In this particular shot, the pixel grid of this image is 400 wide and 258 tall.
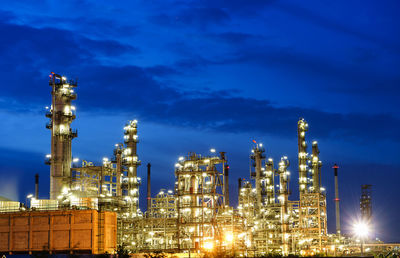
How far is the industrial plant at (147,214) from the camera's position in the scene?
50.8 m

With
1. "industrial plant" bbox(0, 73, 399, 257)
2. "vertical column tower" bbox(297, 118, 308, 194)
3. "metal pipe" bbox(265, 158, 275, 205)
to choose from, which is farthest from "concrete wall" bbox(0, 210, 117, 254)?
"metal pipe" bbox(265, 158, 275, 205)

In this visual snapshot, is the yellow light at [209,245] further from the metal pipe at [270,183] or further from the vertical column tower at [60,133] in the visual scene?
the metal pipe at [270,183]

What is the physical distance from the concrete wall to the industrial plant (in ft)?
0.30

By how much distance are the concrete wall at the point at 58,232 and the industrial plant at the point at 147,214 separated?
9cm

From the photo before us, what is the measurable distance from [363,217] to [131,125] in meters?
54.8

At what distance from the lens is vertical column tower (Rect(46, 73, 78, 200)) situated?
70.3 m

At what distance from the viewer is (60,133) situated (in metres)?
71.0

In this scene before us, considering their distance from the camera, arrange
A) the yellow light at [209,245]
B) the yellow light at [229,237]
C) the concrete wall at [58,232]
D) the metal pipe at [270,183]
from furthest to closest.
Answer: the metal pipe at [270,183] < the yellow light at [229,237] < the yellow light at [209,245] < the concrete wall at [58,232]

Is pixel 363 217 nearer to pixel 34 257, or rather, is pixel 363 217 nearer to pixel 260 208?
pixel 260 208

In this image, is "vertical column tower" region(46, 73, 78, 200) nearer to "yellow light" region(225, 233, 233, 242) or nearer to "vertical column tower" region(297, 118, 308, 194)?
"yellow light" region(225, 233, 233, 242)

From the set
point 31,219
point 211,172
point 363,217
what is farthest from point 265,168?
point 31,219

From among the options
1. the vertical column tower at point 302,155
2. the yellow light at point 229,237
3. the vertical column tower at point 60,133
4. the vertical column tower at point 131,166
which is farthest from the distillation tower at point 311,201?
the vertical column tower at point 60,133

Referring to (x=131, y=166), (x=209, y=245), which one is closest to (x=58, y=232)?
(x=209, y=245)

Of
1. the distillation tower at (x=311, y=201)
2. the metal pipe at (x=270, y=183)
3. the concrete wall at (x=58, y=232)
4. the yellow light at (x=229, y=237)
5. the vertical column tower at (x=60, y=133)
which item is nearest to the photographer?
the concrete wall at (x=58, y=232)
